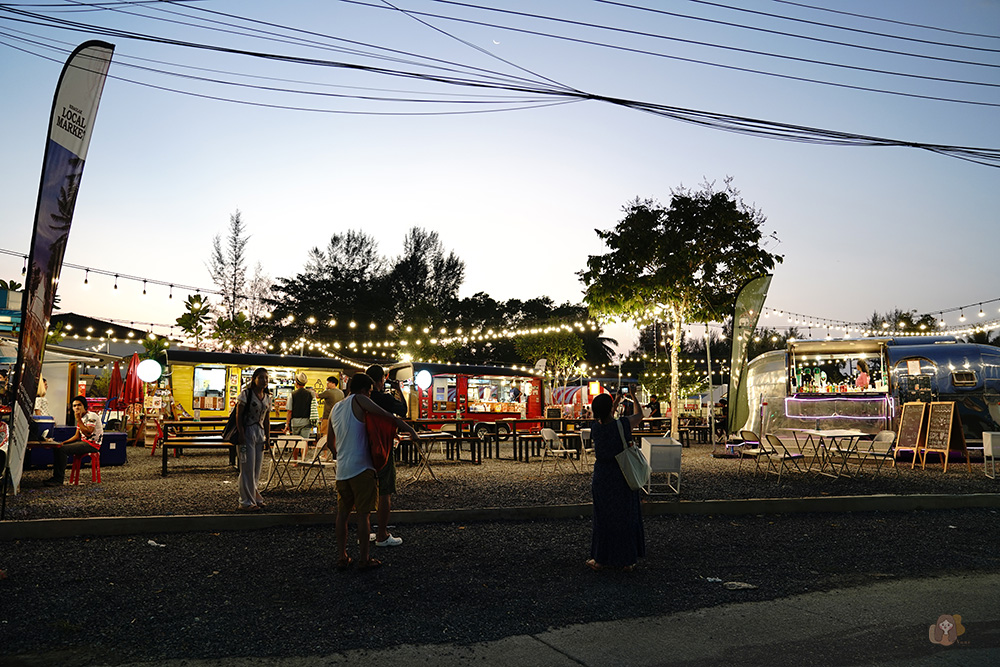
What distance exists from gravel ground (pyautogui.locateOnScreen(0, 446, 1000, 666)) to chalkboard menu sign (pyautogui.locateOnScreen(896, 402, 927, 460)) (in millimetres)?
5313

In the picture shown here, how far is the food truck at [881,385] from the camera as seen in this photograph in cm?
1504

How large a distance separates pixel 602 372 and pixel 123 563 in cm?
5895

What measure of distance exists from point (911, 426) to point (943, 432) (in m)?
0.95

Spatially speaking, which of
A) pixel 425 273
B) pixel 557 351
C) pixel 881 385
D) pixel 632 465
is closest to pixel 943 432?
pixel 881 385

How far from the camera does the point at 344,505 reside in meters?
5.45

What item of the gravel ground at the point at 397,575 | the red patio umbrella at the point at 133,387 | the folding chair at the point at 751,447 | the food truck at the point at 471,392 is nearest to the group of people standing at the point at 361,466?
the gravel ground at the point at 397,575

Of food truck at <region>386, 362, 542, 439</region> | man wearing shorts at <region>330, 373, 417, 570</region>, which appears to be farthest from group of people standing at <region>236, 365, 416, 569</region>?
food truck at <region>386, 362, 542, 439</region>

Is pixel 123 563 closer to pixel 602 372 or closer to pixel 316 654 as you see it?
pixel 316 654

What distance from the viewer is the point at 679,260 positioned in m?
18.5

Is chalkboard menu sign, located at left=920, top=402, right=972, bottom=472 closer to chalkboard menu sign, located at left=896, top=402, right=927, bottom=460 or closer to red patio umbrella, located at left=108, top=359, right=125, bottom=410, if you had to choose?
chalkboard menu sign, located at left=896, top=402, right=927, bottom=460

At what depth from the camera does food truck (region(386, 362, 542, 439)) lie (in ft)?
72.4

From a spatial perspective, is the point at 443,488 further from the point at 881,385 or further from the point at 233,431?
the point at 881,385

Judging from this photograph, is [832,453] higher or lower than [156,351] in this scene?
lower

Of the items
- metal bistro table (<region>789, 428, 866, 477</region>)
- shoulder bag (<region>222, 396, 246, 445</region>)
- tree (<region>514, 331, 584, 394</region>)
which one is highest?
tree (<region>514, 331, 584, 394</region>)
